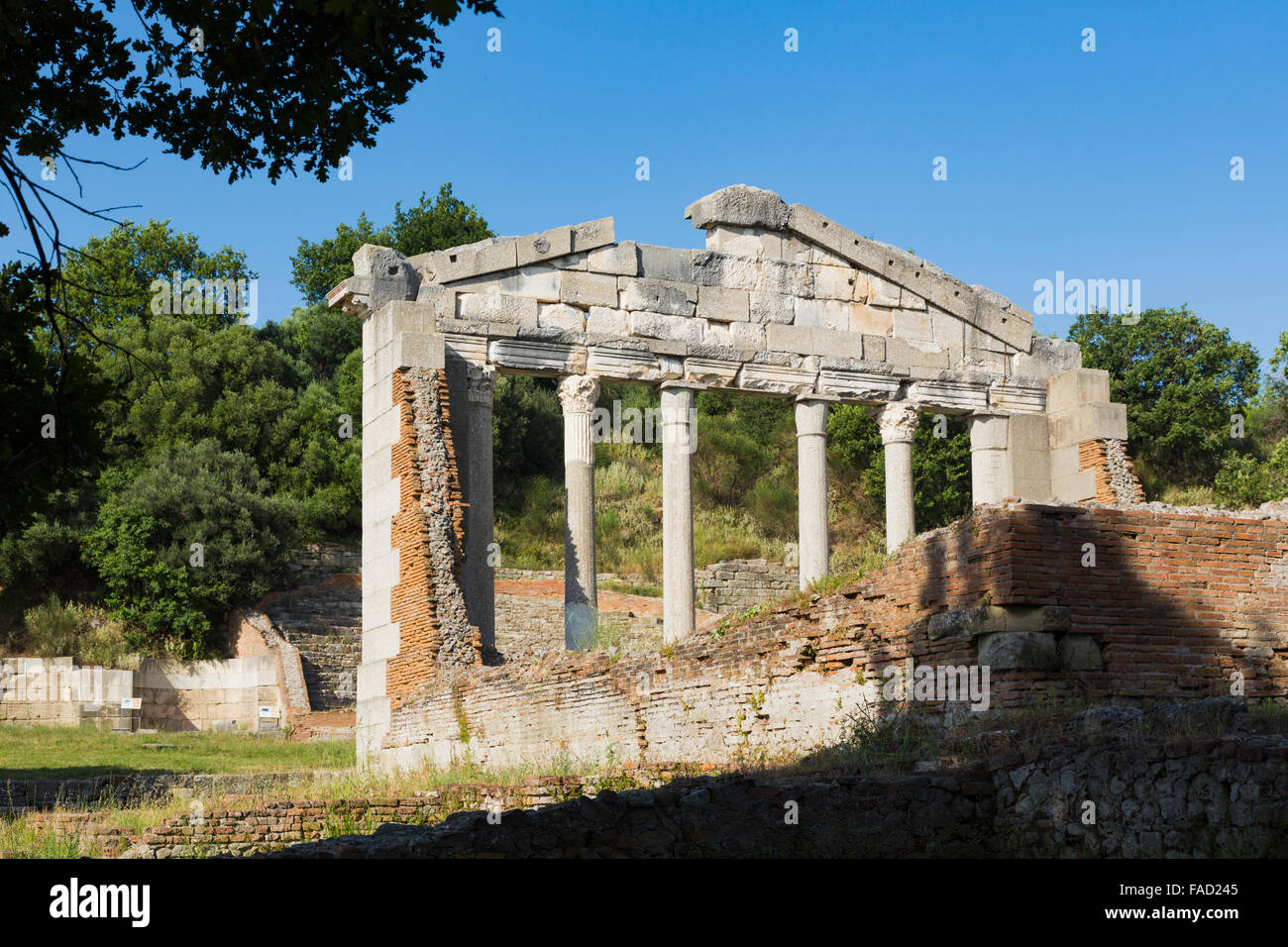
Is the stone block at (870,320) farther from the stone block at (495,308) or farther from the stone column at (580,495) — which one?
the stone block at (495,308)

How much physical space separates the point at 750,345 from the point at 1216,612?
1248 cm

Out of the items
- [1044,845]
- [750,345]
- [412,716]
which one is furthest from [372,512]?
[1044,845]

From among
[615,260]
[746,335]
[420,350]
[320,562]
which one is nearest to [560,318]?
[615,260]

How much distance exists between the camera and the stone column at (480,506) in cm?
2127

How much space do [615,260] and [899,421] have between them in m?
5.85

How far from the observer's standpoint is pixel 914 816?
9.39m

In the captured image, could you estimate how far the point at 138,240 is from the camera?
157ft

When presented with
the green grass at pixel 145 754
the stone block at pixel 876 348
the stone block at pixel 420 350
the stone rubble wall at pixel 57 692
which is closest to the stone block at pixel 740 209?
the stone block at pixel 876 348

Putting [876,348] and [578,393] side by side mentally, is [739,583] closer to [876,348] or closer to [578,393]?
[876,348]

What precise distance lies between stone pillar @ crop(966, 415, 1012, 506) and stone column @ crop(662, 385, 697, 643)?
555cm

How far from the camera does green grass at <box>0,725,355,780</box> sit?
19578 millimetres

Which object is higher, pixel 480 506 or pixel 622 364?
pixel 622 364

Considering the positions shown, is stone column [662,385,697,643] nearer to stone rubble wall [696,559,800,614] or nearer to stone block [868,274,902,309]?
stone block [868,274,902,309]

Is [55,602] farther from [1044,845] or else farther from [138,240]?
[1044,845]
